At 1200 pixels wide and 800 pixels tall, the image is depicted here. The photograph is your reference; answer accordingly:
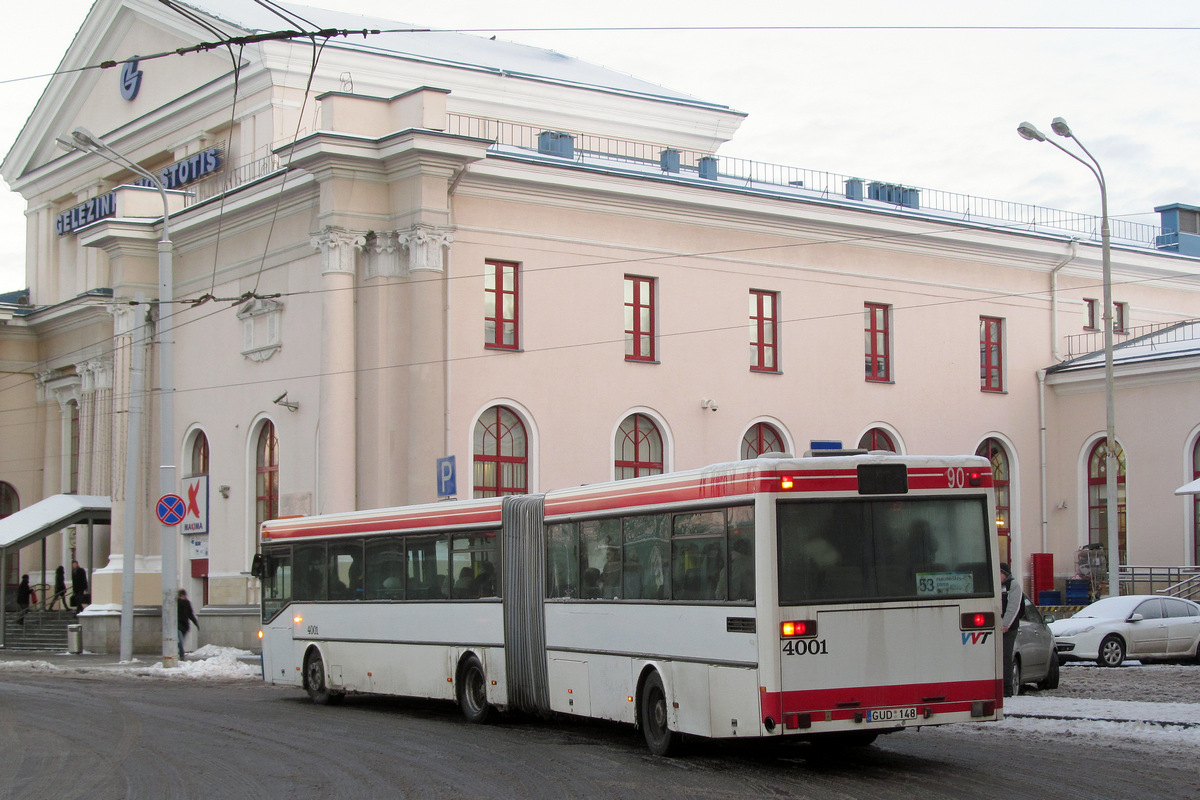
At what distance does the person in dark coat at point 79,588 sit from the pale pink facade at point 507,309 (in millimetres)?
1259

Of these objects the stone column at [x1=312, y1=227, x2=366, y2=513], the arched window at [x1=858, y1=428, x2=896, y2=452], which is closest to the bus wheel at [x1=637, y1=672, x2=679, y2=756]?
the stone column at [x1=312, y1=227, x2=366, y2=513]

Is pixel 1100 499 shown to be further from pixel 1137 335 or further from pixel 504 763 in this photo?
pixel 504 763

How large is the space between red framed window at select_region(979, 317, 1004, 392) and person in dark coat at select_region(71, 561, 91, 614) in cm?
2469

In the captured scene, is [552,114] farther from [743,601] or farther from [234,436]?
[743,601]

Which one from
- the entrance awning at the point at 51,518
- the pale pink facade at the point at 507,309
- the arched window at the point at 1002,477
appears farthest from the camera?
the arched window at the point at 1002,477

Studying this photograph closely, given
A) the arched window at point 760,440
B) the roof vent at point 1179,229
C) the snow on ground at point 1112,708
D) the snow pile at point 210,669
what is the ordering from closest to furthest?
1. the snow on ground at point 1112,708
2. the snow pile at point 210,669
3. the arched window at point 760,440
4. the roof vent at point 1179,229

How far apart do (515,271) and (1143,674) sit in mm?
15693

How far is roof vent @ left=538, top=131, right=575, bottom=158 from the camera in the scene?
3550 cm

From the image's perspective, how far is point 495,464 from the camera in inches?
1252

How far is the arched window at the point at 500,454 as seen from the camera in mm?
31703

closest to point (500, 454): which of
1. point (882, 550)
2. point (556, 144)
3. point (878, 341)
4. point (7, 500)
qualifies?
point (556, 144)

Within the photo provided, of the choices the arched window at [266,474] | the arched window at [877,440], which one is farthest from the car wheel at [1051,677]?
the arched window at [266,474]

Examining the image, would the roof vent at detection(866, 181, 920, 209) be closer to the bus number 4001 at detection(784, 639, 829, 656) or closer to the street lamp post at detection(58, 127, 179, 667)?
the street lamp post at detection(58, 127, 179, 667)

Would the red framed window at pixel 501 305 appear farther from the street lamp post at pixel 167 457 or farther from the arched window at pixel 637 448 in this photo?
the street lamp post at pixel 167 457
